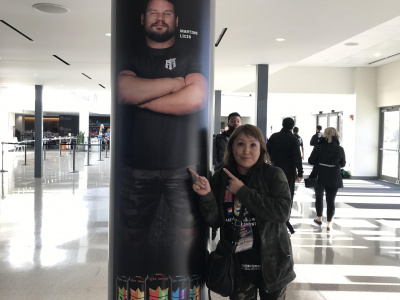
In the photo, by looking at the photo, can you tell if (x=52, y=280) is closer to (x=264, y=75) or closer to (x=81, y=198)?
(x=81, y=198)

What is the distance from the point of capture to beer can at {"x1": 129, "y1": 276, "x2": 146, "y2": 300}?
86.8 inches

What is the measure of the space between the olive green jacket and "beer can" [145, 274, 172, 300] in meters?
0.40

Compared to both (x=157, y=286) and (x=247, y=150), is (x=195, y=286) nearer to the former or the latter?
(x=157, y=286)

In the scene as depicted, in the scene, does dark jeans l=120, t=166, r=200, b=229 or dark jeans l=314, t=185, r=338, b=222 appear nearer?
dark jeans l=120, t=166, r=200, b=229

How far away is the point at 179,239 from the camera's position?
2.19 metres

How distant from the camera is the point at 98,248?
498 centimetres

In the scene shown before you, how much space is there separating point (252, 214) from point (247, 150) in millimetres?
347

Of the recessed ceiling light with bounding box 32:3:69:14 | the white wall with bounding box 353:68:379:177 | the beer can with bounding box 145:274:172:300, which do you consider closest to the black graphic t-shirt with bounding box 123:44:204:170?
the beer can with bounding box 145:274:172:300

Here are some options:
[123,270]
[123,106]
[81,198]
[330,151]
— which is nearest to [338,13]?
[330,151]

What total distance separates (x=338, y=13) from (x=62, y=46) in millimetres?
4685

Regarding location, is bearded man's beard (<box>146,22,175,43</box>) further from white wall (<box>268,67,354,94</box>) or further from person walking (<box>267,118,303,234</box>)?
white wall (<box>268,67,354,94</box>)

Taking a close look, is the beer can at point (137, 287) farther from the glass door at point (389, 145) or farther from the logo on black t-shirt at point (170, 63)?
the glass door at point (389, 145)

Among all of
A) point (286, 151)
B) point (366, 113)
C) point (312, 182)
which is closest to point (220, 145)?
point (286, 151)

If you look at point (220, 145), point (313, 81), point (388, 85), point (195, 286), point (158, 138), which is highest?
point (313, 81)
